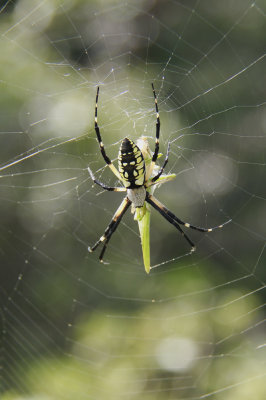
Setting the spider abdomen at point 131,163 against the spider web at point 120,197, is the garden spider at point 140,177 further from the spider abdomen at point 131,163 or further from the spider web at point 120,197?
the spider web at point 120,197

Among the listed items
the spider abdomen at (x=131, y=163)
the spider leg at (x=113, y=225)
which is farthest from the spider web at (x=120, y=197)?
the spider abdomen at (x=131, y=163)

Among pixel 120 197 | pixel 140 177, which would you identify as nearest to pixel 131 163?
pixel 140 177

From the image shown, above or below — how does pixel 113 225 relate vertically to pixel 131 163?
above

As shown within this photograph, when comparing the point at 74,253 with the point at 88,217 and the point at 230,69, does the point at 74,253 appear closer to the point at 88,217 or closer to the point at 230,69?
the point at 88,217

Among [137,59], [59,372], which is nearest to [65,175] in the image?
Answer: [137,59]

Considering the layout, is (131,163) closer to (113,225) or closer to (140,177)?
(140,177)

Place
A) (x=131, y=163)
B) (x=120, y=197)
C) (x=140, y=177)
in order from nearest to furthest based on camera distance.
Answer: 1. (x=131, y=163)
2. (x=140, y=177)
3. (x=120, y=197)

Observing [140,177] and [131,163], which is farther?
[140,177]
